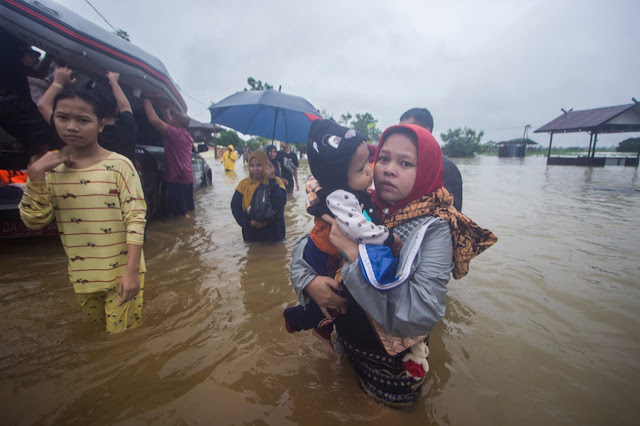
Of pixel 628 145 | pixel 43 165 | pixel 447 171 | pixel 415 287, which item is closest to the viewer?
pixel 415 287

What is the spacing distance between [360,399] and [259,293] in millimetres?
1629

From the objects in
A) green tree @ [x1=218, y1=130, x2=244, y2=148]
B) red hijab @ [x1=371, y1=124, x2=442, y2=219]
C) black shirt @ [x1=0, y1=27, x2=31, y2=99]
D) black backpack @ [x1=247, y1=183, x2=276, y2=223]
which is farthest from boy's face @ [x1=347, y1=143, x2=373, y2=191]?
green tree @ [x1=218, y1=130, x2=244, y2=148]

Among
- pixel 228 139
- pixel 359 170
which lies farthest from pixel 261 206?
pixel 228 139

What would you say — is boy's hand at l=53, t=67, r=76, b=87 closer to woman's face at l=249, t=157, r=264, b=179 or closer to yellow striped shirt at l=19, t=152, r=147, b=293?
yellow striped shirt at l=19, t=152, r=147, b=293

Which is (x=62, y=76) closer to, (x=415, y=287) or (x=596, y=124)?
(x=415, y=287)

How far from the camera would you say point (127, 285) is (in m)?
1.75

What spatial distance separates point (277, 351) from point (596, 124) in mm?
25599

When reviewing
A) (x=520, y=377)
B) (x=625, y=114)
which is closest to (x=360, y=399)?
(x=520, y=377)

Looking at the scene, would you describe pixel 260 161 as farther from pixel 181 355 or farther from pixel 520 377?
pixel 520 377

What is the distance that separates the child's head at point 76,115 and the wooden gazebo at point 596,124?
1027 inches

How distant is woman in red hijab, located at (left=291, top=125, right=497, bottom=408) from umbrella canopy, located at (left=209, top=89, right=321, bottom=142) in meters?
2.74

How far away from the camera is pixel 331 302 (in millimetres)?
1419

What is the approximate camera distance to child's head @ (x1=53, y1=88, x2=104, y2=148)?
1636 mm

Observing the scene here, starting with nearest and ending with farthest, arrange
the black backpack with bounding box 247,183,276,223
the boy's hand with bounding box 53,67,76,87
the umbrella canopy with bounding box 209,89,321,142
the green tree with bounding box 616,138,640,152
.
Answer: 1. the boy's hand with bounding box 53,67,76,87
2. the umbrella canopy with bounding box 209,89,321,142
3. the black backpack with bounding box 247,183,276,223
4. the green tree with bounding box 616,138,640,152
